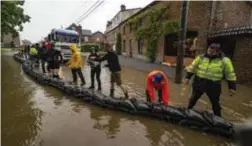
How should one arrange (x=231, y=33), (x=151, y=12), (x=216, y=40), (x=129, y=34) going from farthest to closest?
(x=129, y=34)
(x=151, y=12)
(x=216, y=40)
(x=231, y=33)

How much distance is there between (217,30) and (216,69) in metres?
10.8

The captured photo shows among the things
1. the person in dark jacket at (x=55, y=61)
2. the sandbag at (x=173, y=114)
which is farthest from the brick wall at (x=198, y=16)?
the sandbag at (x=173, y=114)

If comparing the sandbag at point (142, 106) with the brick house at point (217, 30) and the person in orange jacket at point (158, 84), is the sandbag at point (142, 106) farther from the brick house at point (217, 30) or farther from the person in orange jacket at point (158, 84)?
the brick house at point (217, 30)

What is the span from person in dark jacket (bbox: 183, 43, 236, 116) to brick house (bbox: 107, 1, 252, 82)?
6327 mm

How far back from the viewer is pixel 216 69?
4785 mm

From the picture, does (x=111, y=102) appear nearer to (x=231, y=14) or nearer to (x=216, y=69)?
(x=216, y=69)

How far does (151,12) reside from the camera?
60.9ft

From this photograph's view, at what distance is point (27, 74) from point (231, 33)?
35.3ft

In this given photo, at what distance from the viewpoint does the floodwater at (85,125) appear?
4262mm

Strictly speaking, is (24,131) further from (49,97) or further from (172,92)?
(172,92)

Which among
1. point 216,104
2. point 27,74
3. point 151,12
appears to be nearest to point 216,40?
point 151,12

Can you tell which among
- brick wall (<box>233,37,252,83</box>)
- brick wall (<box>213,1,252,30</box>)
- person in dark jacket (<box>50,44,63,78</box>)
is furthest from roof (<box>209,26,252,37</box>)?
person in dark jacket (<box>50,44,63,78</box>)

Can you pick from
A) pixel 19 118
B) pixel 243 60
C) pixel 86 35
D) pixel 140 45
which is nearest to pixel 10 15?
pixel 140 45

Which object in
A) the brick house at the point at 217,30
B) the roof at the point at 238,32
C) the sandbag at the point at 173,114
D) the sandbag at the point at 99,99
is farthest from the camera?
the brick house at the point at 217,30
